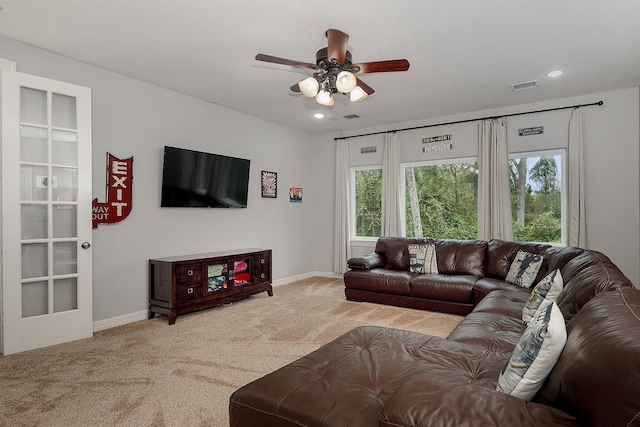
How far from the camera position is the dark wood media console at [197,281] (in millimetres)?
4043

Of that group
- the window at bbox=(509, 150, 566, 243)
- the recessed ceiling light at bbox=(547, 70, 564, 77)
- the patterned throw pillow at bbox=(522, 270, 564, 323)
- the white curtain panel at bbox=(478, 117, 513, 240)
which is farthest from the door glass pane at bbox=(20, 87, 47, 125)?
the window at bbox=(509, 150, 566, 243)

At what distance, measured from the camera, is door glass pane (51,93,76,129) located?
3.47m

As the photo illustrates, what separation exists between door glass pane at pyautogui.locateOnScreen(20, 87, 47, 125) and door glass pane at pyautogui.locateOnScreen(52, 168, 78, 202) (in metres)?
0.49

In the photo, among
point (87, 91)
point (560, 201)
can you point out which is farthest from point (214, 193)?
point (560, 201)

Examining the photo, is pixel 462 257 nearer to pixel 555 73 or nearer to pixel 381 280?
pixel 381 280

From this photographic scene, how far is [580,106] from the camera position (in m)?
4.79

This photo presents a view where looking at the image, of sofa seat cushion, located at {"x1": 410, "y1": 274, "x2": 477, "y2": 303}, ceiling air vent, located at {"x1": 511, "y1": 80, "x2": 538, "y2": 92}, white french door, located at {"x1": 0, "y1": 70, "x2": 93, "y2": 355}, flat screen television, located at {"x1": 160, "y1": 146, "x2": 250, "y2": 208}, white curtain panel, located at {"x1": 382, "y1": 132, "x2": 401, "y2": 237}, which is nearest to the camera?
white french door, located at {"x1": 0, "y1": 70, "x2": 93, "y2": 355}

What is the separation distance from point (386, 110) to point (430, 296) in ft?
9.39

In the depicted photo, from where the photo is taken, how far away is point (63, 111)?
3.53m

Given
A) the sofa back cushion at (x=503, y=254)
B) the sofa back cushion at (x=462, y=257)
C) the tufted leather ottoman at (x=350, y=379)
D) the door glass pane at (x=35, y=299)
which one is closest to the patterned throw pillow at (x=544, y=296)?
the tufted leather ottoman at (x=350, y=379)

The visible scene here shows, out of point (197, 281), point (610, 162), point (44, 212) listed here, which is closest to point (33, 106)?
point (44, 212)

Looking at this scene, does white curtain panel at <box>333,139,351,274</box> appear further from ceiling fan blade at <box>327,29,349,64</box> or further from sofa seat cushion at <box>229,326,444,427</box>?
sofa seat cushion at <box>229,326,444,427</box>

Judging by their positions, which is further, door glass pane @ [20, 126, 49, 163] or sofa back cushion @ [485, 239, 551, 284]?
sofa back cushion @ [485, 239, 551, 284]

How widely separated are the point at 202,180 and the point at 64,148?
5.40 feet
